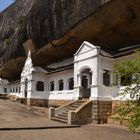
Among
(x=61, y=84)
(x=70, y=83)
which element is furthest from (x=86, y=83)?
(x=61, y=84)

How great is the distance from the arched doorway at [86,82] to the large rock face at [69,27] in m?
3.13

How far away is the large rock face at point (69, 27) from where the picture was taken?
892 inches

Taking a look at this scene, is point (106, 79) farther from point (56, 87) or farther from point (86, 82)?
point (56, 87)

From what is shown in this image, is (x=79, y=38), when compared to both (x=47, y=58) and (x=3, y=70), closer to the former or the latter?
(x=47, y=58)

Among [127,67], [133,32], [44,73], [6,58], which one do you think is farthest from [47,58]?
[127,67]

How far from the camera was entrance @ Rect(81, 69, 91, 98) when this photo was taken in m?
25.1

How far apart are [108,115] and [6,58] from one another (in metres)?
24.8

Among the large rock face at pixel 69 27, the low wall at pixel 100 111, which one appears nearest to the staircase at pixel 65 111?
the low wall at pixel 100 111

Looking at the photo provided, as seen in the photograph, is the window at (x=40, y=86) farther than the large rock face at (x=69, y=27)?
Yes

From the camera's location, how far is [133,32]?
24.4 metres

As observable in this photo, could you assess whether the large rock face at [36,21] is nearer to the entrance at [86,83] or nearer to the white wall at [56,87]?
the white wall at [56,87]

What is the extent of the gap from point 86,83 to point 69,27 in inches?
222

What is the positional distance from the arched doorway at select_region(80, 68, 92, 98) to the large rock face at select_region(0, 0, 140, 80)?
3.13 metres

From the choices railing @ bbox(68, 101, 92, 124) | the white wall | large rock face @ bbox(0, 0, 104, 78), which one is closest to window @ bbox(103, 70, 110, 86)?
railing @ bbox(68, 101, 92, 124)
